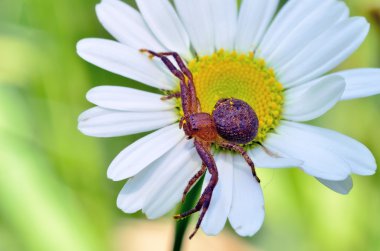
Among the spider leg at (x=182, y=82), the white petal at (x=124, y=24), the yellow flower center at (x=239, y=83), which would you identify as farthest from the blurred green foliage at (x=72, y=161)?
the white petal at (x=124, y=24)

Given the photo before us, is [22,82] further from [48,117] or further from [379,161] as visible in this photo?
[379,161]

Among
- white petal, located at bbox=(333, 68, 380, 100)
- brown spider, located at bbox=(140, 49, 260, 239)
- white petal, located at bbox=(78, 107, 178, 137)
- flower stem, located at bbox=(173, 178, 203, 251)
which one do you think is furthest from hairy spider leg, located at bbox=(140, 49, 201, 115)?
white petal, located at bbox=(333, 68, 380, 100)

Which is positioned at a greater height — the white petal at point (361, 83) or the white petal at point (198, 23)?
the white petal at point (198, 23)

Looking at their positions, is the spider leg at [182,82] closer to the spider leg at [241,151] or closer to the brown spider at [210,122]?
the brown spider at [210,122]

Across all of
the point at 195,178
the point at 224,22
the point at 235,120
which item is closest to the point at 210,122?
the point at 235,120

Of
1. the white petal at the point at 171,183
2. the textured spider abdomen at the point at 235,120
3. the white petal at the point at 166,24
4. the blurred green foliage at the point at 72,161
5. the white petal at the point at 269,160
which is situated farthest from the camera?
the blurred green foliage at the point at 72,161

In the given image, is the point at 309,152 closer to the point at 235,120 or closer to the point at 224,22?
the point at 235,120
